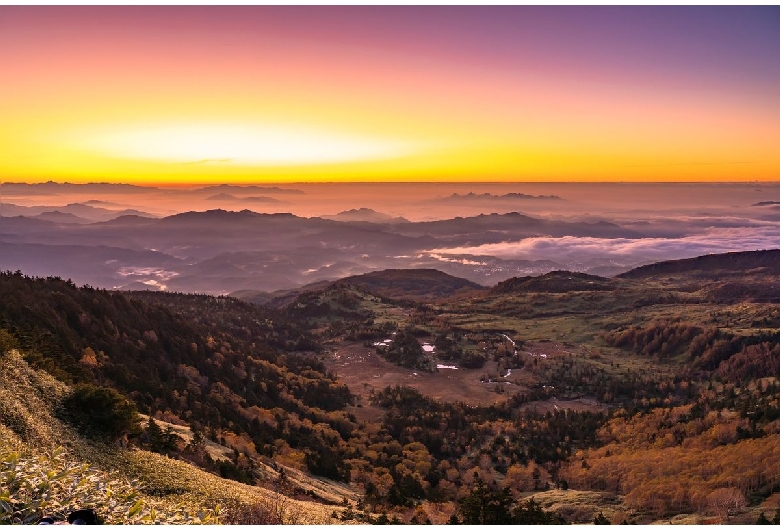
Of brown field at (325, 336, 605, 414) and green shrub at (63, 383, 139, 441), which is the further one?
brown field at (325, 336, 605, 414)

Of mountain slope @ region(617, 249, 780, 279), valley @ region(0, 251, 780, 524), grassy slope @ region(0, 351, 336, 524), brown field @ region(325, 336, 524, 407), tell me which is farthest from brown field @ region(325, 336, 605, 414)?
Result: mountain slope @ region(617, 249, 780, 279)

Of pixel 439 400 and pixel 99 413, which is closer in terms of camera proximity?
pixel 99 413

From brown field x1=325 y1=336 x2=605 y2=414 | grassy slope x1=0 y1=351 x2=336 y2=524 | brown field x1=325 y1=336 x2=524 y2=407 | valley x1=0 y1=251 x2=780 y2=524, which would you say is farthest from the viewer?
brown field x1=325 y1=336 x2=524 y2=407

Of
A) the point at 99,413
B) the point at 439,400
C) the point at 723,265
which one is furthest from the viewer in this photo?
the point at 723,265

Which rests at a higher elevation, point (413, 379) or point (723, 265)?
point (723, 265)

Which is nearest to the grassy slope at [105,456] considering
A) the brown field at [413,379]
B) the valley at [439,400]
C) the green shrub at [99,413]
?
the valley at [439,400]

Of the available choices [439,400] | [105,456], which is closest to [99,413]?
[105,456]

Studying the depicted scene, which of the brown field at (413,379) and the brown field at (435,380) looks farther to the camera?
the brown field at (413,379)

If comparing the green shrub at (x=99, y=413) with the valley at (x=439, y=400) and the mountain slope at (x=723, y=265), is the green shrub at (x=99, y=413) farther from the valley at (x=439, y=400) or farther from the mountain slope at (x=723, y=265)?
the mountain slope at (x=723, y=265)

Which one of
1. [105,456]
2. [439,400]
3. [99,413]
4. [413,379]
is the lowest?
[413,379]

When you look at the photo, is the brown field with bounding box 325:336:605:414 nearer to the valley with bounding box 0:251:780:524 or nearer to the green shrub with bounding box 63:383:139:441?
the valley with bounding box 0:251:780:524

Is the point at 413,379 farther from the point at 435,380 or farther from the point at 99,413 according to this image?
the point at 99,413

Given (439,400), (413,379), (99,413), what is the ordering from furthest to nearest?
1. (413,379)
2. (439,400)
3. (99,413)
